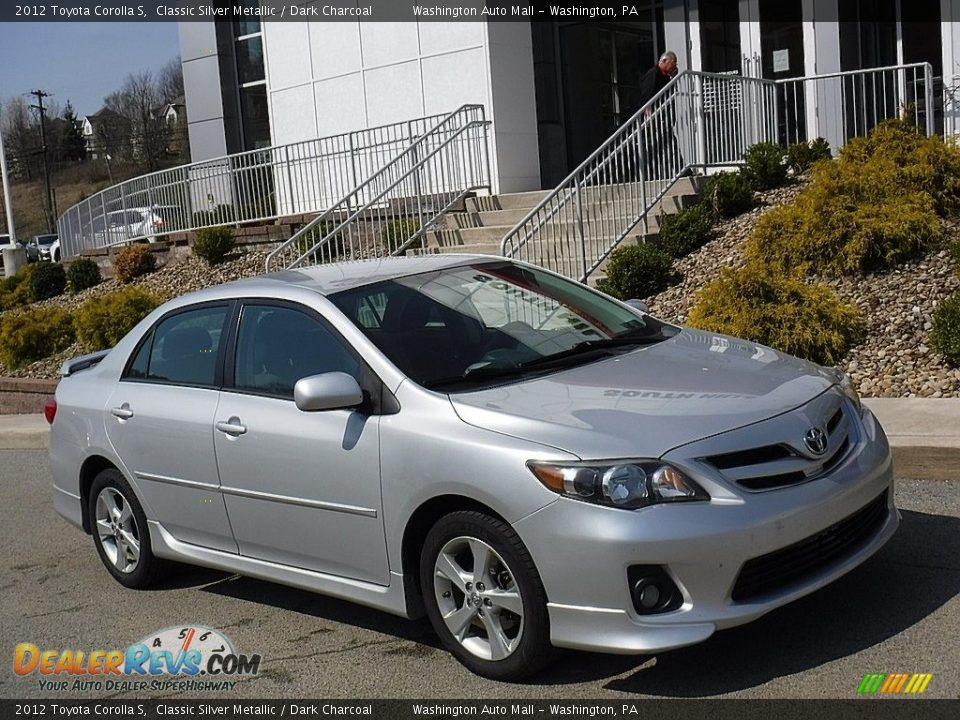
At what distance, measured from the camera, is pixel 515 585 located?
4332mm

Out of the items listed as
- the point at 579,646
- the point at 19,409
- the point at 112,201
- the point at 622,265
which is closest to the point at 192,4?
the point at 112,201

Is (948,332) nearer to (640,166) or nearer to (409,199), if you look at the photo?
(640,166)

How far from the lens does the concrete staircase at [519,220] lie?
1304 centimetres

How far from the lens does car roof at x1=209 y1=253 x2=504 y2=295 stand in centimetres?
561

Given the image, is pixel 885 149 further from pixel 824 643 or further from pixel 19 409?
pixel 19 409

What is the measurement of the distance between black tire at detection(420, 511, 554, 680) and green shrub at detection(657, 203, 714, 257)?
8229 millimetres

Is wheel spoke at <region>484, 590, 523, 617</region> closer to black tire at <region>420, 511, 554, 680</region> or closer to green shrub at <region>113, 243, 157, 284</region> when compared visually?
black tire at <region>420, 511, 554, 680</region>

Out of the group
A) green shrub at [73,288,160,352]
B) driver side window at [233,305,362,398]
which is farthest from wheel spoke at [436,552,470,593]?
green shrub at [73,288,160,352]

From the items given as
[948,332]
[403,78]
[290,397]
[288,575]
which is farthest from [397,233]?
[288,575]

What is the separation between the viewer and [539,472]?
4.21 m

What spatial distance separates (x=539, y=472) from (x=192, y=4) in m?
22.7

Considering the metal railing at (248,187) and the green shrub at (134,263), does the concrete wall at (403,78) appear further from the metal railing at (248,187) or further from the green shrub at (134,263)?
the green shrub at (134,263)

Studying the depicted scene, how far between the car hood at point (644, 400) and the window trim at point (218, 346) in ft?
5.16
